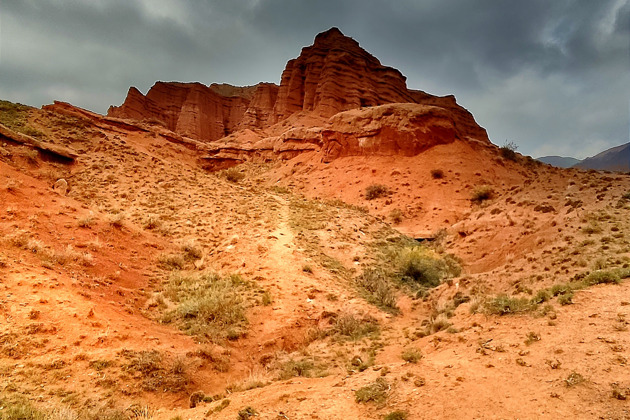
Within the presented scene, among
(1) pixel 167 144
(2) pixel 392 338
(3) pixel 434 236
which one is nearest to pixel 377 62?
(1) pixel 167 144

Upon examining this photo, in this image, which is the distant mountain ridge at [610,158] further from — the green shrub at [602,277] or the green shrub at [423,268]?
the green shrub at [602,277]

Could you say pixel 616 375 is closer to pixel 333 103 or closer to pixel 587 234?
pixel 587 234

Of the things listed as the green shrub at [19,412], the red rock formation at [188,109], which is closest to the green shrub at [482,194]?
the green shrub at [19,412]

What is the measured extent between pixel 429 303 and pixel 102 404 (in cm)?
900

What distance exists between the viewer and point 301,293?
10695mm

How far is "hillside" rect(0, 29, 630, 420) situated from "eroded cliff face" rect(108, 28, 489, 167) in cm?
496

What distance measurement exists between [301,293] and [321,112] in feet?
115

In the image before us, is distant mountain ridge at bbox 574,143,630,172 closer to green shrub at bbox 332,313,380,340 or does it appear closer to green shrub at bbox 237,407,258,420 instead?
green shrub at bbox 332,313,380,340

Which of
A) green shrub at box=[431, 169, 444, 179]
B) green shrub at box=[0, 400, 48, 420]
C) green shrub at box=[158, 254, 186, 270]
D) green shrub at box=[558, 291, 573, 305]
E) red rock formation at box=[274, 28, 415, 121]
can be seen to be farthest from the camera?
red rock formation at box=[274, 28, 415, 121]

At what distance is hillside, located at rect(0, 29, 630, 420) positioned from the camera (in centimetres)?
525

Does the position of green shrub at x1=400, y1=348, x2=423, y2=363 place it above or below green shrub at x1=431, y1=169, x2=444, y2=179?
below

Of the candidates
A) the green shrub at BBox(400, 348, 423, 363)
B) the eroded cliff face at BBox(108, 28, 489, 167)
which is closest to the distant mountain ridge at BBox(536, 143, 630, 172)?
the eroded cliff face at BBox(108, 28, 489, 167)

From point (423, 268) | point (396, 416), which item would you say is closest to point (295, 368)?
point (396, 416)

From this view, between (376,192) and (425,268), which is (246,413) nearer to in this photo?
(425,268)
